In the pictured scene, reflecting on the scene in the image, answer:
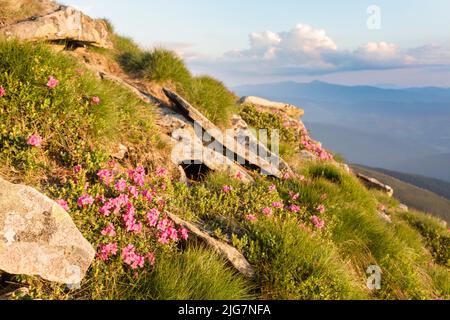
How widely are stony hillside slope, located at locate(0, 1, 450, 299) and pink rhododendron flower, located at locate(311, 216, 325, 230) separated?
35 millimetres

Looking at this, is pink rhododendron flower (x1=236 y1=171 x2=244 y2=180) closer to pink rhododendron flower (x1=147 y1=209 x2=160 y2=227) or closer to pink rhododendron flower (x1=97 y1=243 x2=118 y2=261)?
pink rhododendron flower (x1=147 y1=209 x2=160 y2=227)

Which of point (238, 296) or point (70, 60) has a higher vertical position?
point (70, 60)

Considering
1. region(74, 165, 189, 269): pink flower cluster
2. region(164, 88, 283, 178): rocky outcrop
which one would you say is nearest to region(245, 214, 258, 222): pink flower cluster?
region(74, 165, 189, 269): pink flower cluster

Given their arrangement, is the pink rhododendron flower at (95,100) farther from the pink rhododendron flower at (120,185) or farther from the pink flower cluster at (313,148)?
the pink flower cluster at (313,148)

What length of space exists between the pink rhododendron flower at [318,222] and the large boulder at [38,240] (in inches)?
192

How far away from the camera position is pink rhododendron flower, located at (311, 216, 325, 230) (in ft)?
25.2

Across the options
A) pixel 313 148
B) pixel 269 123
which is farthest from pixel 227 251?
pixel 313 148

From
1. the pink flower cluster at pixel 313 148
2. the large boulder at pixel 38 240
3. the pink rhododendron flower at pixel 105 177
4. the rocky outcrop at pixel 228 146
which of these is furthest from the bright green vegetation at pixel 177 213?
the pink flower cluster at pixel 313 148

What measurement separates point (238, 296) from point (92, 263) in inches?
80.7

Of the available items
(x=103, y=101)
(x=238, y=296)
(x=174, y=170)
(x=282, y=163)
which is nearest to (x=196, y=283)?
(x=238, y=296)

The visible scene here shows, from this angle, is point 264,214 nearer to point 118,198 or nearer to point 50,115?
point 118,198

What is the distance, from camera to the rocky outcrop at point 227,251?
551 cm

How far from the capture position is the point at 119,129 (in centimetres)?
820

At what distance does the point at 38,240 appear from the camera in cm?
433
